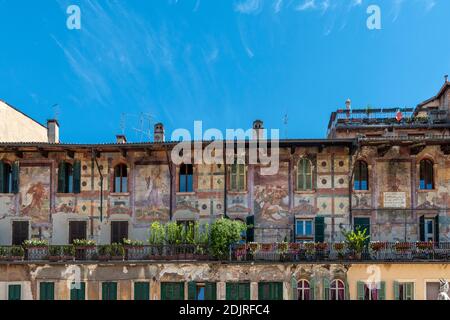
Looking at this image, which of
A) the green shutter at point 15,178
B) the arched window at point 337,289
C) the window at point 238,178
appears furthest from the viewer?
the green shutter at point 15,178

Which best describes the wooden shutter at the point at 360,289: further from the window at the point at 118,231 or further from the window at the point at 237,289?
the window at the point at 118,231

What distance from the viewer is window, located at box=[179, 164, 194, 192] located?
26.5m

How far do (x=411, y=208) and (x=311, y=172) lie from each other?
4972 millimetres

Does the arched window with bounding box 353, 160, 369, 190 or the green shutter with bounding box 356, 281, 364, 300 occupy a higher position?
the arched window with bounding box 353, 160, 369, 190

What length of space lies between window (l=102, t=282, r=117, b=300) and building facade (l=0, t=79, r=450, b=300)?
4cm

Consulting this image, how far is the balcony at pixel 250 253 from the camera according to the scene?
2412 centimetres

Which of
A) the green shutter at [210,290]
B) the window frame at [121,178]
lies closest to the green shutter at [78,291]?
the window frame at [121,178]

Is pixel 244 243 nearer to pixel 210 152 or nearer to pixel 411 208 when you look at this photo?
pixel 210 152

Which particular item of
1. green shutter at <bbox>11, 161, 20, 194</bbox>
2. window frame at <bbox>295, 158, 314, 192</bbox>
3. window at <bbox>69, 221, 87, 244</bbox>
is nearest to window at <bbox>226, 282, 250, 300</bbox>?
window frame at <bbox>295, 158, 314, 192</bbox>

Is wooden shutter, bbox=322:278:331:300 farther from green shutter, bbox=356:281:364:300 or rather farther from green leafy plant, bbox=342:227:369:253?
green leafy plant, bbox=342:227:369:253

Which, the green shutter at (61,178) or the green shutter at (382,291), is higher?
the green shutter at (61,178)

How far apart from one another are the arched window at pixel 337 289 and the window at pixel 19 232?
1469 centimetres

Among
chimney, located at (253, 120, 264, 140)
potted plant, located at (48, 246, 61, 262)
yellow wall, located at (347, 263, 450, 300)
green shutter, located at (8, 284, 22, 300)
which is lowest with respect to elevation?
green shutter, located at (8, 284, 22, 300)

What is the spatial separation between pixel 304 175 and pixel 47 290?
12990 millimetres
